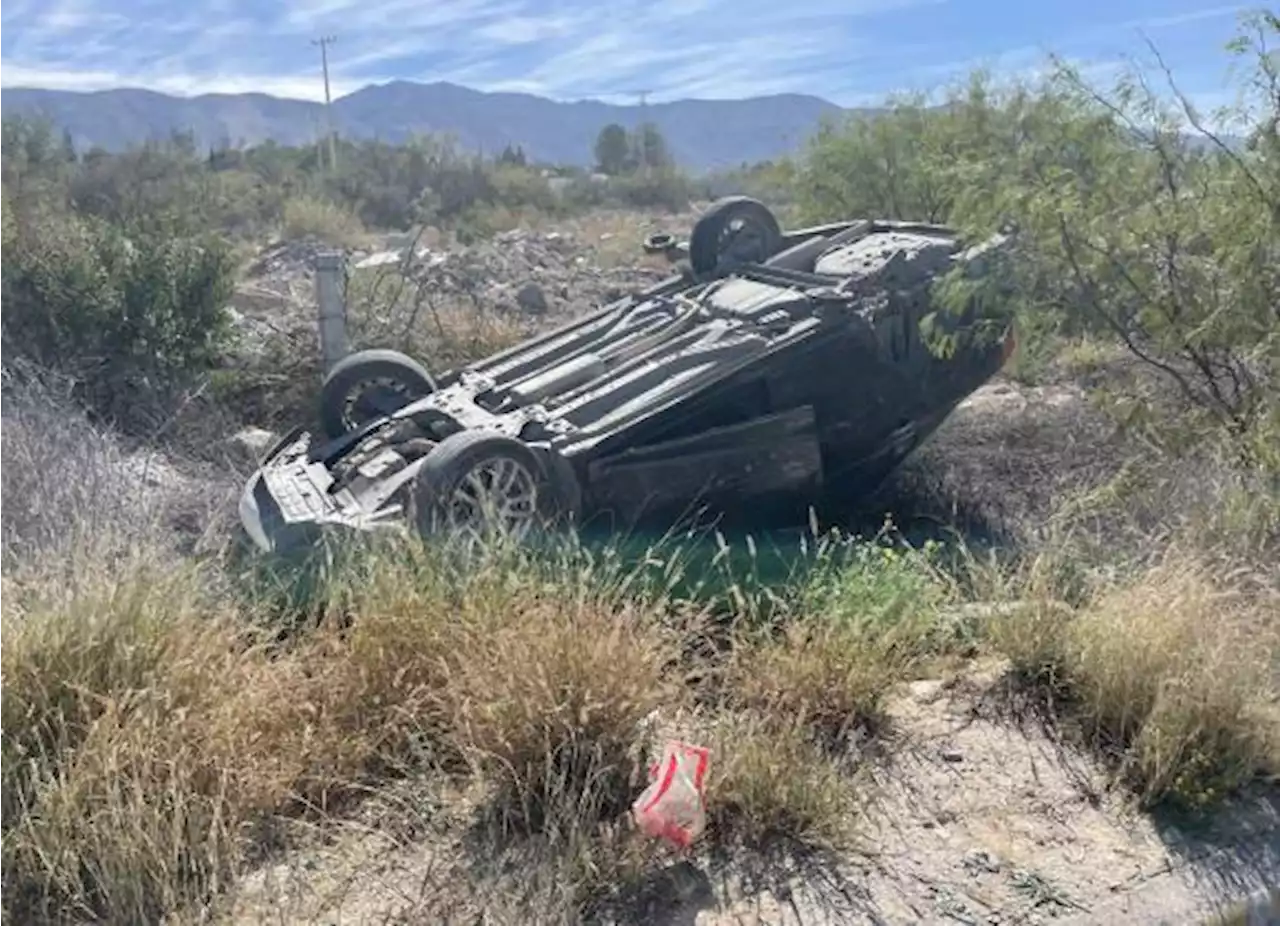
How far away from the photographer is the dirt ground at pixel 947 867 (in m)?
3.48

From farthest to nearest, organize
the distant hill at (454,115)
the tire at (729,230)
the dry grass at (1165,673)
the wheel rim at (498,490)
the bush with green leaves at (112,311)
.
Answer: the distant hill at (454,115), the bush with green leaves at (112,311), the tire at (729,230), the wheel rim at (498,490), the dry grass at (1165,673)

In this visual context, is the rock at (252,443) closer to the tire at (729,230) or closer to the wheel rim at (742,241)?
the tire at (729,230)

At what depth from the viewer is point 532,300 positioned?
49.1 feet

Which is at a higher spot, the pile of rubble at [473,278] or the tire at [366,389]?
the pile of rubble at [473,278]

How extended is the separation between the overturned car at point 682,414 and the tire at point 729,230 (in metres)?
0.81

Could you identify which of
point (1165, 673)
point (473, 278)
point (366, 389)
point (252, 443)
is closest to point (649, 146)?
point (473, 278)

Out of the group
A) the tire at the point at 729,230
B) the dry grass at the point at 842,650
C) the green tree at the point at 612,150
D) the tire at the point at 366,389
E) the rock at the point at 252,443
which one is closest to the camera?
the dry grass at the point at 842,650

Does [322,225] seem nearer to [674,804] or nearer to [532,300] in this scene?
[532,300]

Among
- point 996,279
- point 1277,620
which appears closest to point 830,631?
point 1277,620

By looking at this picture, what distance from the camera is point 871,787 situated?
4.11 m

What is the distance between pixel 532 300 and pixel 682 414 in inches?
322

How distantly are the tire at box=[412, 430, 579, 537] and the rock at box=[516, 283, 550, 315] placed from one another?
7.98 m

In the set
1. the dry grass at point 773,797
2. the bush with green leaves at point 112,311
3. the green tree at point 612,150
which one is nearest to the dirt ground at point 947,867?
the dry grass at point 773,797

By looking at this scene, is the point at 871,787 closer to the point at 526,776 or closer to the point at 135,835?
the point at 526,776
